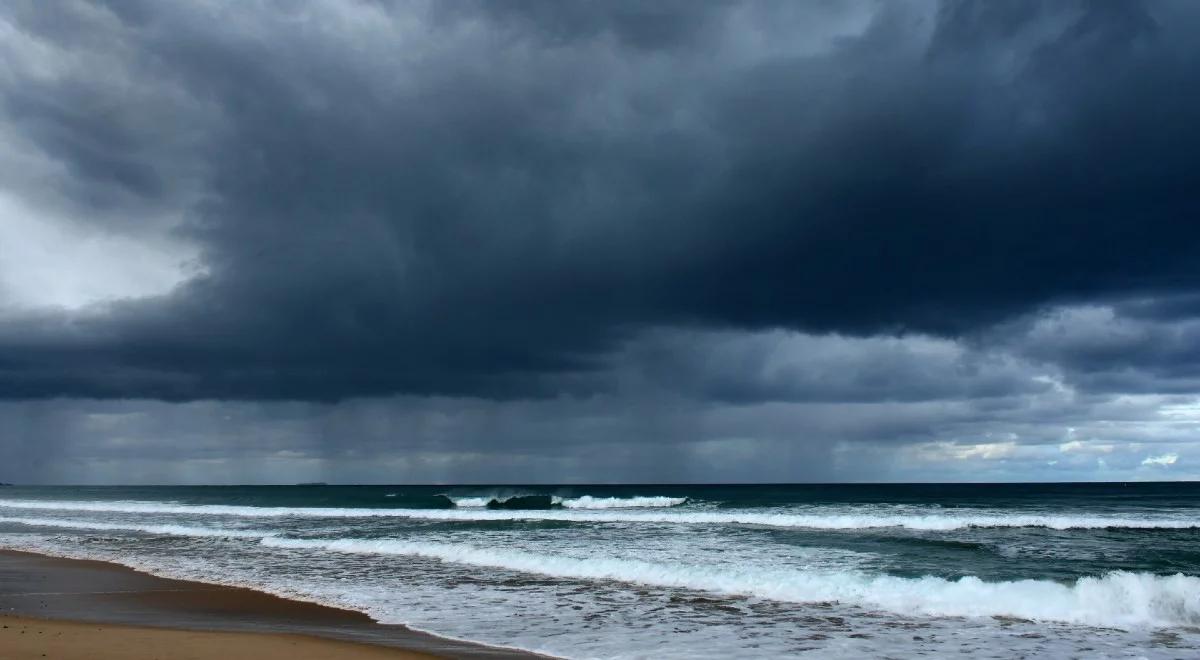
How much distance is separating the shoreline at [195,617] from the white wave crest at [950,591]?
6728mm

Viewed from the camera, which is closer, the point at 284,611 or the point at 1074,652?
the point at 1074,652

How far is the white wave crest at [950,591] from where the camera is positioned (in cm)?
1311

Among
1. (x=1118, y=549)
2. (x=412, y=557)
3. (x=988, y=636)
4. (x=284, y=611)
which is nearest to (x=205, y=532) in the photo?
(x=412, y=557)

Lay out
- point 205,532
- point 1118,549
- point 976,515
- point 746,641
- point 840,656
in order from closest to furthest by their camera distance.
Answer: point 840,656, point 746,641, point 1118,549, point 205,532, point 976,515

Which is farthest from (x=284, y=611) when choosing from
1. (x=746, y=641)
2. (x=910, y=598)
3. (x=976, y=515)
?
(x=976, y=515)

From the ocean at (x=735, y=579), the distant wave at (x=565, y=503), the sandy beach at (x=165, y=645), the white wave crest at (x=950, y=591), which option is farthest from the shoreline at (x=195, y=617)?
the distant wave at (x=565, y=503)

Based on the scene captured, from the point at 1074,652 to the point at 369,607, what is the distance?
11.1 meters

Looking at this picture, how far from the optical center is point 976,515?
127 ft

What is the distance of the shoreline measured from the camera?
33.6 ft

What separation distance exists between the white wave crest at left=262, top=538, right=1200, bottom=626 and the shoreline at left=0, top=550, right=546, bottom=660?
6728mm

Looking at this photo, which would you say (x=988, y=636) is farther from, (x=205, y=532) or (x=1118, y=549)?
(x=205, y=532)

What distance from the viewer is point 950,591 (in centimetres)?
1438

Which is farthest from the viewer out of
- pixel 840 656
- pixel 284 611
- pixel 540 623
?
pixel 284 611

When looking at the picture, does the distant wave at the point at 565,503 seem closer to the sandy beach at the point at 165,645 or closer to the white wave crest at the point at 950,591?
the white wave crest at the point at 950,591
